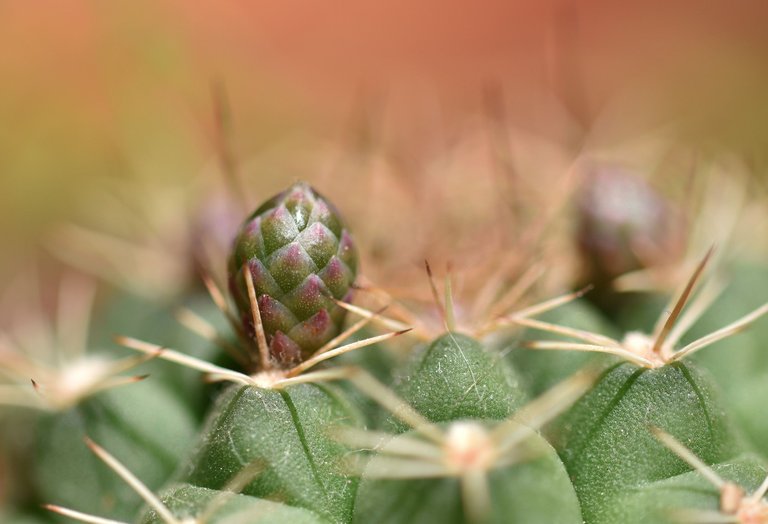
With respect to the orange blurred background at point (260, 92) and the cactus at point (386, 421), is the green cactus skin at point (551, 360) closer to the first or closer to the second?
the cactus at point (386, 421)

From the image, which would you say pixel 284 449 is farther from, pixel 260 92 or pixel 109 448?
pixel 260 92

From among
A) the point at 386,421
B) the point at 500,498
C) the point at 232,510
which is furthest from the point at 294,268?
the point at 500,498

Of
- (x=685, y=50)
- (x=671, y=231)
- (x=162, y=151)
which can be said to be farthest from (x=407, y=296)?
(x=685, y=50)

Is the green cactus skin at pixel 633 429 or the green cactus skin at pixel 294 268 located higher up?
the green cactus skin at pixel 294 268

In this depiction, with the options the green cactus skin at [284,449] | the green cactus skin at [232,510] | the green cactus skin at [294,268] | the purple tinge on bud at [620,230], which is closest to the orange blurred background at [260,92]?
the purple tinge on bud at [620,230]

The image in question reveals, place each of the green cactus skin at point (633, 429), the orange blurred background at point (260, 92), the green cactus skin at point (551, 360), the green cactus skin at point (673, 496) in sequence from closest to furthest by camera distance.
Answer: the green cactus skin at point (673, 496) → the green cactus skin at point (633, 429) → the green cactus skin at point (551, 360) → the orange blurred background at point (260, 92)

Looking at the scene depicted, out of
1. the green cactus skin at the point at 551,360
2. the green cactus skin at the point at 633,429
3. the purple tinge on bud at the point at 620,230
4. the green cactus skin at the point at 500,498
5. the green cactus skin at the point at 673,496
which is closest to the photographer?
the green cactus skin at the point at 500,498

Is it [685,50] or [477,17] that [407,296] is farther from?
[477,17]
